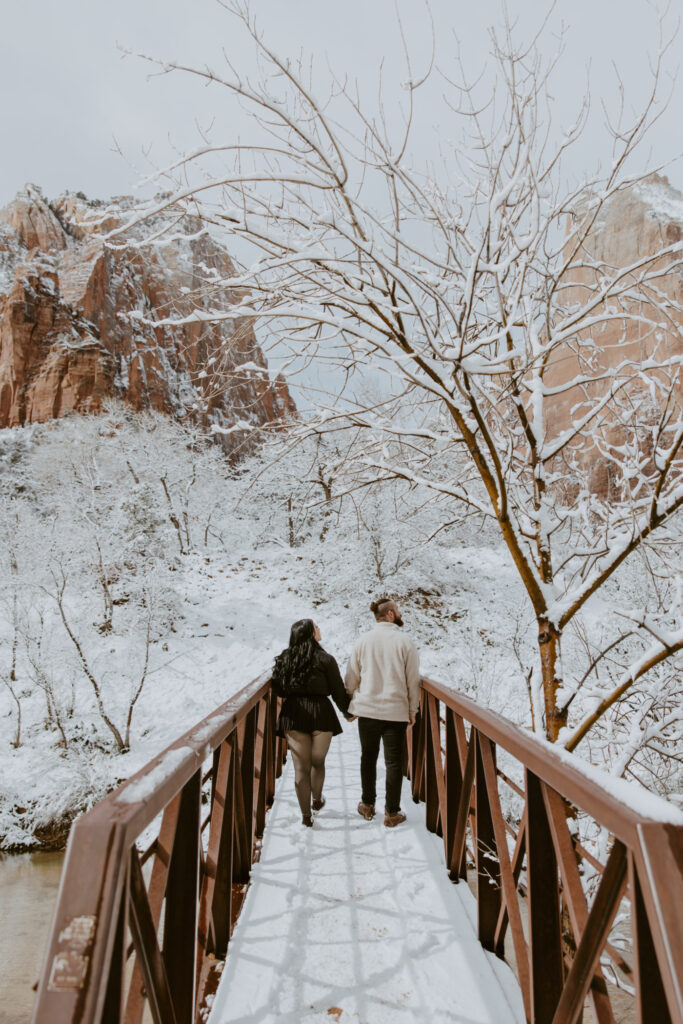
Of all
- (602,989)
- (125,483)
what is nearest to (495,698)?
(602,989)

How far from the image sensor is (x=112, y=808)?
113cm

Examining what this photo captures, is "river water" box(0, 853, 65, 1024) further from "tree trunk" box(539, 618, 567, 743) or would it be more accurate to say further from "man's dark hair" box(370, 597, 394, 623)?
"tree trunk" box(539, 618, 567, 743)

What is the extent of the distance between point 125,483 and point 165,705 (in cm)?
1551

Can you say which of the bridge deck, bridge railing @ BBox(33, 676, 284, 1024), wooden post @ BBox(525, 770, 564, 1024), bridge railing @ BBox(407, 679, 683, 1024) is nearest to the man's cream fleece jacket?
bridge railing @ BBox(407, 679, 683, 1024)

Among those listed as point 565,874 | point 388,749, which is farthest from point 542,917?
point 388,749

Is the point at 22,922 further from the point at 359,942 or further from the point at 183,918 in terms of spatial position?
the point at 183,918

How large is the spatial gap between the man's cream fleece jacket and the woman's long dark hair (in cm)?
36

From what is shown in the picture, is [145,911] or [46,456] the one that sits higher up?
[46,456]

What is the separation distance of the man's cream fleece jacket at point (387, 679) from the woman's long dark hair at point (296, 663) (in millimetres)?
357

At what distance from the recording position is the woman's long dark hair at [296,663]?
3.96 metres

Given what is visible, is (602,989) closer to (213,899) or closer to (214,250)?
(213,899)

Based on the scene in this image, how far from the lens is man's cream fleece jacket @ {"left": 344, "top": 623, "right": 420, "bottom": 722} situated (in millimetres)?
3891

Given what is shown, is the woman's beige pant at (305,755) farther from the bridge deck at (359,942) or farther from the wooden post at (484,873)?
the wooden post at (484,873)

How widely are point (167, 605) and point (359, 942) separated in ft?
60.8
